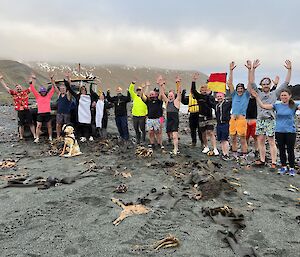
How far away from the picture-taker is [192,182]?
6480 millimetres

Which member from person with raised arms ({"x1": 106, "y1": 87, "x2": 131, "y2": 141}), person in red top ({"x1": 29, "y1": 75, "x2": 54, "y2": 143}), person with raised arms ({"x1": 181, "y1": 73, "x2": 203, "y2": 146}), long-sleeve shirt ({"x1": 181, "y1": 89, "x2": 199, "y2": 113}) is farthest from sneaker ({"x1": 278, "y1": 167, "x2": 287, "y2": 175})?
person in red top ({"x1": 29, "y1": 75, "x2": 54, "y2": 143})

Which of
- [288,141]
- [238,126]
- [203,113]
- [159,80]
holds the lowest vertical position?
[288,141]

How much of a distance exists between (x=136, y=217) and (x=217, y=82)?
5909 mm

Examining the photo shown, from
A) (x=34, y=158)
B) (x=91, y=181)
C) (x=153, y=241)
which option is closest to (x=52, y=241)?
(x=153, y=241)

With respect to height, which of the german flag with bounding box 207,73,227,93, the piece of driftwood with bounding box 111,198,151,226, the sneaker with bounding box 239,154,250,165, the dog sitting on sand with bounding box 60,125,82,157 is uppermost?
the german flag with bounding box 207,73,227,93

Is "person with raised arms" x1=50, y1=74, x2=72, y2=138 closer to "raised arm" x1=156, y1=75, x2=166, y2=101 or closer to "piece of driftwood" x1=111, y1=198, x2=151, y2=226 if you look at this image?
"raised arm" x1=156, y1=75, x2=166, y2=101

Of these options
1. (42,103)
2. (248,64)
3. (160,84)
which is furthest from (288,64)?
(42,103)

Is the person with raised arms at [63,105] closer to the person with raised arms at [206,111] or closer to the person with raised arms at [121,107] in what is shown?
the person with raised arms at [121,107]

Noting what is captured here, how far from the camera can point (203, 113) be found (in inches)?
378

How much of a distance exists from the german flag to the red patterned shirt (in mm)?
6059

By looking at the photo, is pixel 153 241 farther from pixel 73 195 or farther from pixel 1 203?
pixel 1 203

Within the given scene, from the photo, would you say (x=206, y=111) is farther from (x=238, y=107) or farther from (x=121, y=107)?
(x=121, y=107)

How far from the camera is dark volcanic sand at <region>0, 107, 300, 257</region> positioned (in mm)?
3955

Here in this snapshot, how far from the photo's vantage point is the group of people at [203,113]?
7527 mm
